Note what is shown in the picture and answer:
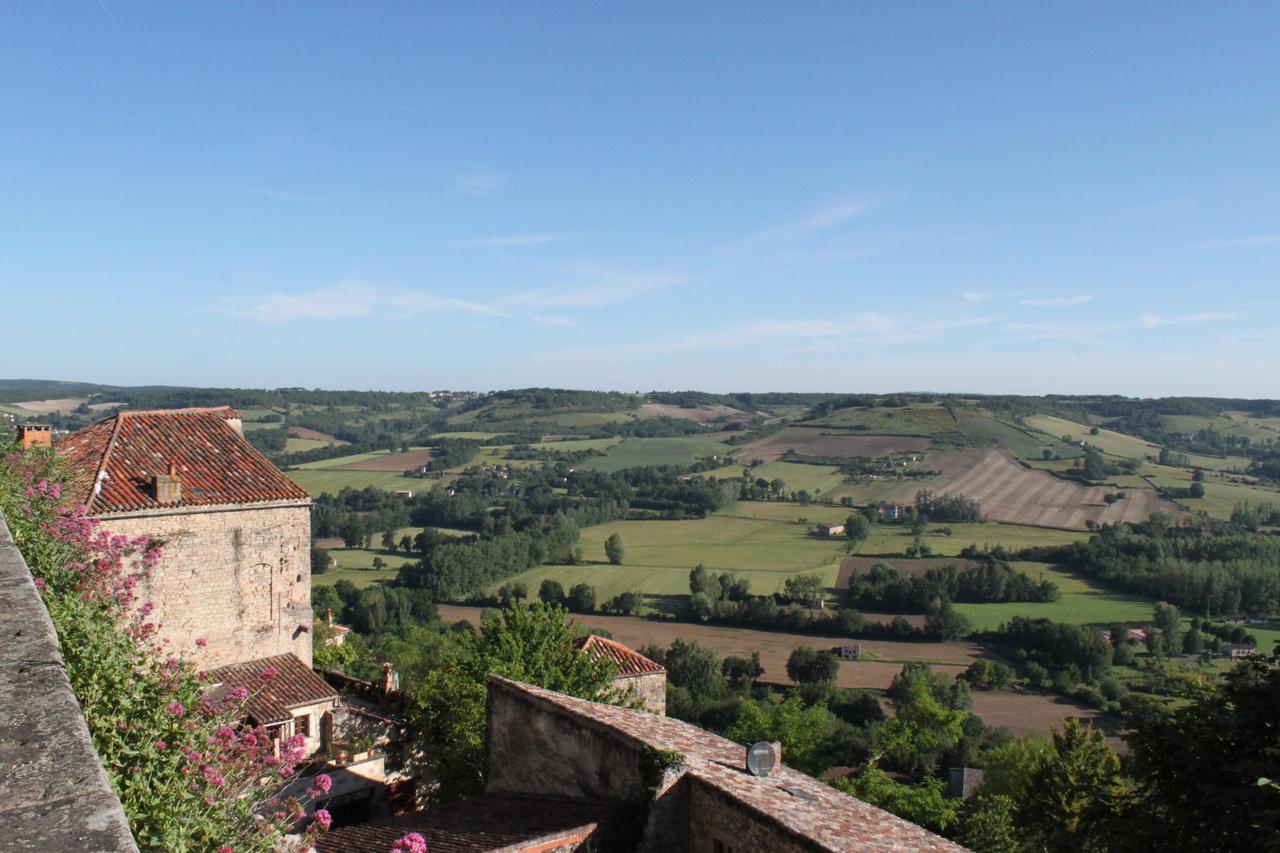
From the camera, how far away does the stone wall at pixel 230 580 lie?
20578mm

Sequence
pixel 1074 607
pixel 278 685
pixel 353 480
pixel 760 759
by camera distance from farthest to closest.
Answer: pixel 353 480
pixel 1074 607
pixel 278 685
pixel 760 759

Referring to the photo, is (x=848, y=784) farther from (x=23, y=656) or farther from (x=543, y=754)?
(x=23, y=656)

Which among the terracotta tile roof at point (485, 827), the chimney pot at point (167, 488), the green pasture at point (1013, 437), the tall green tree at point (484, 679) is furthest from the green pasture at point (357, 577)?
the green pasture at point (1013, 437)

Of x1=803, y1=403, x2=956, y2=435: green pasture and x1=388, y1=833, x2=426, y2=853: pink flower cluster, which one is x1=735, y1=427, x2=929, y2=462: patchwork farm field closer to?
x1=803, y1=403, x2=956, y2=435: green pasture

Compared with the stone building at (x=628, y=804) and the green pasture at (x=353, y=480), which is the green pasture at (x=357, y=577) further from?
the stone building at (x=628, y=804)

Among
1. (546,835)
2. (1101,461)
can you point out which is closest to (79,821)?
(546,835)

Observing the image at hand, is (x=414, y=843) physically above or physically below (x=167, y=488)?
below

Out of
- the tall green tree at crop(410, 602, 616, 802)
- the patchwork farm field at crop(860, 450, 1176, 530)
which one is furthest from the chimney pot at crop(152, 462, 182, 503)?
the patchwork farm field at crop(860, 450, 1176, 530)

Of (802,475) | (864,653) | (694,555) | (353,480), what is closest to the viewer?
(864,653)

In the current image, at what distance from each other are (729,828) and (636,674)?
48.3ft

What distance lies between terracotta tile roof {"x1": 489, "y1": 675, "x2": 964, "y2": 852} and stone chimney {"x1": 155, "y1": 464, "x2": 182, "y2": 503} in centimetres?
1162

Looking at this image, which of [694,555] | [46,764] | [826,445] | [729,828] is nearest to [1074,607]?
[694,555]

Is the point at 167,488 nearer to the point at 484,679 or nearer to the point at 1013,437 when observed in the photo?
the point at 484,679

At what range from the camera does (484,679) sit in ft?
67.5
